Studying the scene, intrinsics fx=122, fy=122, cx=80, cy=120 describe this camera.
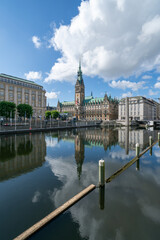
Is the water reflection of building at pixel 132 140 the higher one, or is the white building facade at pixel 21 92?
the white building facade at pixel 21 92

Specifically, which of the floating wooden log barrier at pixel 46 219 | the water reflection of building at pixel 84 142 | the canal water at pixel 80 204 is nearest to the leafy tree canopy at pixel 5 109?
the water reflection of building at pixel 84 142

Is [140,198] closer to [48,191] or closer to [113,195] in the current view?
[113,195]

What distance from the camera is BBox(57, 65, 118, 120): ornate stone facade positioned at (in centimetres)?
13850

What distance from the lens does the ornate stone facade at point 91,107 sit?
454ft

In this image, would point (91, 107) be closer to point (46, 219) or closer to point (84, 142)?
point (84, 142)

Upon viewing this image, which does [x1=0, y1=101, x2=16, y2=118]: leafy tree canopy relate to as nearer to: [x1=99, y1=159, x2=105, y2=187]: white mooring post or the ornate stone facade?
[x1=99, y1=159, x2=105, y2=187]: white mooring post

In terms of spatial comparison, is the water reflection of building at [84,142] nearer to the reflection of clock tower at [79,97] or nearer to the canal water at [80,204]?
the canal water at [80,204]

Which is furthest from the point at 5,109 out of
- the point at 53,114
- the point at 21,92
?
the point at 53,114

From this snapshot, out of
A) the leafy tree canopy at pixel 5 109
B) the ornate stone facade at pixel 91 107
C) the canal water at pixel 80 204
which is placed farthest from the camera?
the ornate stone facade at pixel 91 107

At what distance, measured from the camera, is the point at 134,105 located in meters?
125

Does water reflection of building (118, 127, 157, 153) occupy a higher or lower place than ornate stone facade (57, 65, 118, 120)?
lower

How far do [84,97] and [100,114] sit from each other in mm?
36664

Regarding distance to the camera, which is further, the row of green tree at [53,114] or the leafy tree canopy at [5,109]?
the row of green tree at [53,114]

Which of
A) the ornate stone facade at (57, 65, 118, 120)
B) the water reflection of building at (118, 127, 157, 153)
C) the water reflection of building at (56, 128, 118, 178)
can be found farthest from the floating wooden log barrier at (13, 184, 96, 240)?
the ornate stone facade at (57, 65, 118, 120)
